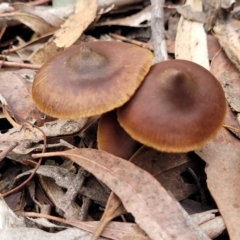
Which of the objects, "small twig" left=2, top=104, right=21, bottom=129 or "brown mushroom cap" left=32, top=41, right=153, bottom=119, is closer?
"brown mushroom cap" left=32, top=41, right=153, bottom=119

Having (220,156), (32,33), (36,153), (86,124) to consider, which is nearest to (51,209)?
(36,153)

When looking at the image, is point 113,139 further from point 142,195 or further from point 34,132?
point 34,132

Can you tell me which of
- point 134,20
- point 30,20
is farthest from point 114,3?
point 30,20

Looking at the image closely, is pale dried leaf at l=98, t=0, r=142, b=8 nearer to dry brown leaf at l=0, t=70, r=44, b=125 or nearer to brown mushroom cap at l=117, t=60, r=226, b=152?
dry brown leaf at l=0, t=70, r=44, b=125

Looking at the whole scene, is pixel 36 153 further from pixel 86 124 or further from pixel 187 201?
pixel 187 201

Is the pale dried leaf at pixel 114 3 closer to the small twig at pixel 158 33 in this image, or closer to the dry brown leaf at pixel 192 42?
the small twig at pixel 158 33

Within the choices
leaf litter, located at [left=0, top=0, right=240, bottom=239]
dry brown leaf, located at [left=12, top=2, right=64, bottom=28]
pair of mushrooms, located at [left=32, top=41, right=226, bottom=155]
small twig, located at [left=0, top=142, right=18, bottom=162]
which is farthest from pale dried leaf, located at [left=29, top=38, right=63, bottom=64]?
small twig, located at [left=0, top=142, right=18, bottom=162]

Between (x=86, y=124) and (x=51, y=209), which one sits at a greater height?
(x=86, y=124)

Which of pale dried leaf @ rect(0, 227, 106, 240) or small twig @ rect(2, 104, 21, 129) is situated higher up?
small twig @ rect(2, 104, 21, 129)
